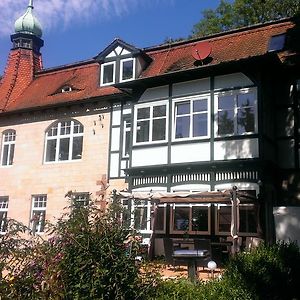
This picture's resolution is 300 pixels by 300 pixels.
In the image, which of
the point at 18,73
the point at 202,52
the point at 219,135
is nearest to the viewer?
the point at 219,135

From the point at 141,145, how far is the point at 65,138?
4920mm

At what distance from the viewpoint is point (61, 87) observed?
829 inches

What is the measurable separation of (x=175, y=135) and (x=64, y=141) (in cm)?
622

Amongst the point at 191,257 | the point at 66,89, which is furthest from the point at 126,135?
the point at 191,257

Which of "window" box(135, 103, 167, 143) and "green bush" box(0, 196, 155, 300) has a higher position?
"window" box(135, 103, 167, 143)

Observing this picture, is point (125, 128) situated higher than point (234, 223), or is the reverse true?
point (125, 128)

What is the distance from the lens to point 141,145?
54.6 ft

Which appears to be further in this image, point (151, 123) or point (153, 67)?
point (153, 67)

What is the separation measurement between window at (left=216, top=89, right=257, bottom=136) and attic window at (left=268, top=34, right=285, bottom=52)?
2407mm

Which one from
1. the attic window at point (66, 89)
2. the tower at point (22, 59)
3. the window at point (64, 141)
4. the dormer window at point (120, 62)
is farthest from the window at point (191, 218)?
the tower at point (22, 59)

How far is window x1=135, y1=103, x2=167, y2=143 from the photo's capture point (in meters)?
16.5

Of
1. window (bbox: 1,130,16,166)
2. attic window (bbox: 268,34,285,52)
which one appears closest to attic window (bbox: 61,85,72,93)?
window (bbox: 1,130,16,166)

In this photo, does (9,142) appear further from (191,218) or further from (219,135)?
(219,135)

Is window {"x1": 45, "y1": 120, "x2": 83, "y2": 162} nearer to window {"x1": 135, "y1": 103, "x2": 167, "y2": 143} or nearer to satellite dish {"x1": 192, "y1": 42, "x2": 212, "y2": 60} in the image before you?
window {"x1": 135, "y1": 103, "x2": 167, "y2": 143}
